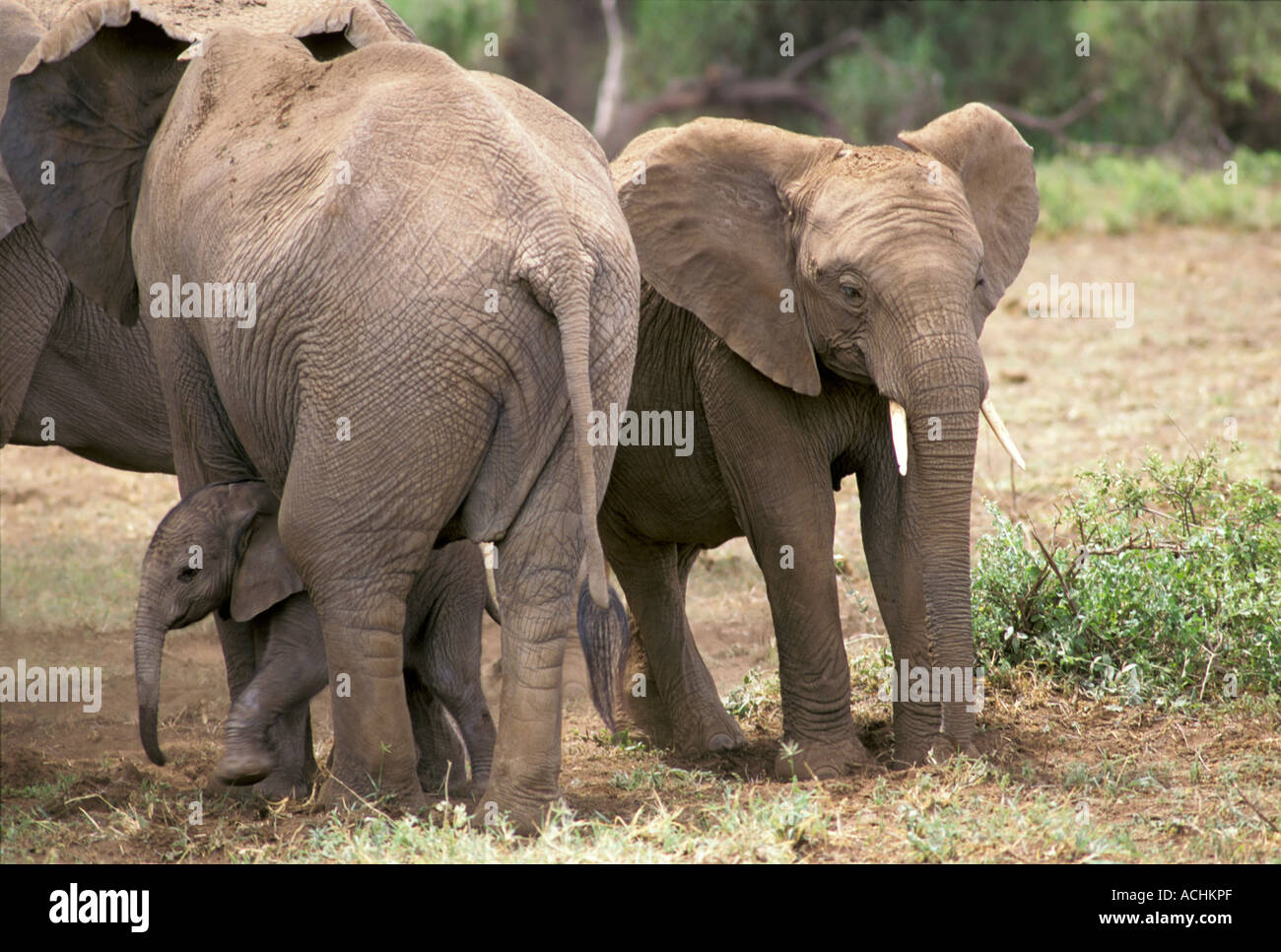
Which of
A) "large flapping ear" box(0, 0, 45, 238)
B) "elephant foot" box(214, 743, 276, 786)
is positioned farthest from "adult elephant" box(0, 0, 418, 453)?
"elephant foot" box(214, 743, 276, 786)

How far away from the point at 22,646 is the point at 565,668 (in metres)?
2.39

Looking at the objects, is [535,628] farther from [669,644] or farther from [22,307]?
[22,307]

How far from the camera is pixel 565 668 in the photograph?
24.0ft

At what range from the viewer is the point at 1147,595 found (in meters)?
6.04

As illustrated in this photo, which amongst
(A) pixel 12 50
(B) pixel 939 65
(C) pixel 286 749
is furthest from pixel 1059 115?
(C) pixel 286 749

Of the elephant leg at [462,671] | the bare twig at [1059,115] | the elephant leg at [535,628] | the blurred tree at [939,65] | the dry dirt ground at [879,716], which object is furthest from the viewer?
the bare twig at [1059,115]

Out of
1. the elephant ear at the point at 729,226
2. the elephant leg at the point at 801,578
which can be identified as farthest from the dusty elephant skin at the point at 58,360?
the elephant leg at the point at 801,578

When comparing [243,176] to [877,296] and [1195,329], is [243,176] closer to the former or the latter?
[877,296]

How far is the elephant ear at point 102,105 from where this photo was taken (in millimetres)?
5152

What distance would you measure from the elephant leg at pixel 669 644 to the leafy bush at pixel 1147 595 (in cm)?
103

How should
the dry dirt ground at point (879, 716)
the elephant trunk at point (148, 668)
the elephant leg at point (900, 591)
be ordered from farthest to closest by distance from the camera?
1. the elephant leg at point (900, 591)
2. the elephant trunk at point (148, 668)
3. the dry dirt ground at point (879, 716)

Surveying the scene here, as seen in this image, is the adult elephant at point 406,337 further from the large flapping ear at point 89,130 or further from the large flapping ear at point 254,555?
the large flapping ear at point 89,130

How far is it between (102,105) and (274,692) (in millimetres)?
1916
